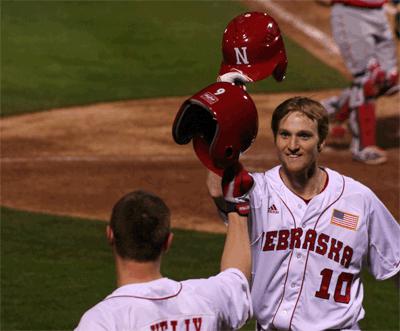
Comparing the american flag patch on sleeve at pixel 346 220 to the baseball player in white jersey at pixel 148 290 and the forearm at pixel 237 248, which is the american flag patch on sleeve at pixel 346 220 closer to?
the forearm at pixel 237 248

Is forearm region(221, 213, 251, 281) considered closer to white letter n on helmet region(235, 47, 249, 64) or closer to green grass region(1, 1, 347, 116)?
white letter n on helmet region(235, 47, 249, 64)

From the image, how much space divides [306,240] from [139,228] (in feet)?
5.21

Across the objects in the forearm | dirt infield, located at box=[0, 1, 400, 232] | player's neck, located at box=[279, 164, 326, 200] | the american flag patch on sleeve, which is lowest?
dirt infield, located at box=[0, 1, 400, 232]

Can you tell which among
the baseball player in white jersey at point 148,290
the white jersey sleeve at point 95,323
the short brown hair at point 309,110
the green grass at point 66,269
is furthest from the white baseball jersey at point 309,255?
the green grass at point 66,269

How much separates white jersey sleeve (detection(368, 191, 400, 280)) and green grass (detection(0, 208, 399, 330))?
2661mm

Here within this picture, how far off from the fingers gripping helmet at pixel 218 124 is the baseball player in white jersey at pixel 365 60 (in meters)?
7.90

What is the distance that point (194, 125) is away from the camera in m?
4.47

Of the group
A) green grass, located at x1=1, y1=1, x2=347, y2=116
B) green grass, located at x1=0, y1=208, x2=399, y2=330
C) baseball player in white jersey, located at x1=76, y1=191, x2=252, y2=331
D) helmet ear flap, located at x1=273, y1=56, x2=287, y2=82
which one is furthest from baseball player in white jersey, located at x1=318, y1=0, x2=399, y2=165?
→ baseball player in white jersey, located at x1=76, y1=191, x2=252, y2=331

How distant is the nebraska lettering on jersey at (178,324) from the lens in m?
4.08

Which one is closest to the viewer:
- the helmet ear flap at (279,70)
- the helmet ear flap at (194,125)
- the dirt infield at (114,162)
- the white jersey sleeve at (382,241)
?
the helmet ear flap at (194,125)

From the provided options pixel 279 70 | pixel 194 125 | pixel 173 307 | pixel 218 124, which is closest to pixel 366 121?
pixel 279 70

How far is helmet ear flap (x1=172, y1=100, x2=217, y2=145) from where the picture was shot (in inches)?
173

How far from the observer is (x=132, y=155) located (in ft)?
42.0

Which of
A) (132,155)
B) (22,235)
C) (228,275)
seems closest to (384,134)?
(132,155)
